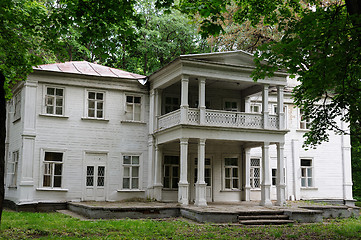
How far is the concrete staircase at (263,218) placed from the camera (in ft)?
53.4

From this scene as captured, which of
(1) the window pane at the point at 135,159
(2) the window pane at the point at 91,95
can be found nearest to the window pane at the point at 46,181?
(1) the window pane at the point at 135,159

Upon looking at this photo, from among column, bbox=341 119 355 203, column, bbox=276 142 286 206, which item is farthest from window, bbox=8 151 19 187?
column, bbox=341 119 355 203

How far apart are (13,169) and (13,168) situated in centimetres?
5

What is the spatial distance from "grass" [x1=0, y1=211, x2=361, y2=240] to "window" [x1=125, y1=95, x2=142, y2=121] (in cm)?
817

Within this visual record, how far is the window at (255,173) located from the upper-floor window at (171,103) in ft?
18.6

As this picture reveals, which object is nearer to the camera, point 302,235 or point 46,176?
point 302,235

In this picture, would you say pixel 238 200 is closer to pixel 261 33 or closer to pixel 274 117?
pixel 274 117

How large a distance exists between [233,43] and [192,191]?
39.6ft

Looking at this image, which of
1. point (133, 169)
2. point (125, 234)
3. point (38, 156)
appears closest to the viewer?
point (125, 234)

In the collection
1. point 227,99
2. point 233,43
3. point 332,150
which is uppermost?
point 233,43

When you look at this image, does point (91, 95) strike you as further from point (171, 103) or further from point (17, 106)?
point (171, 103)

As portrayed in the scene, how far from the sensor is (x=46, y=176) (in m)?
20.2

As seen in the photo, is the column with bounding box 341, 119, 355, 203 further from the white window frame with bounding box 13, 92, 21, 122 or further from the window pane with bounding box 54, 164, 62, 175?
the white window frame with bounding box 13, 92, 21, 122

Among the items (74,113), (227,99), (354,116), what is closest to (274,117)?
(227,99)
